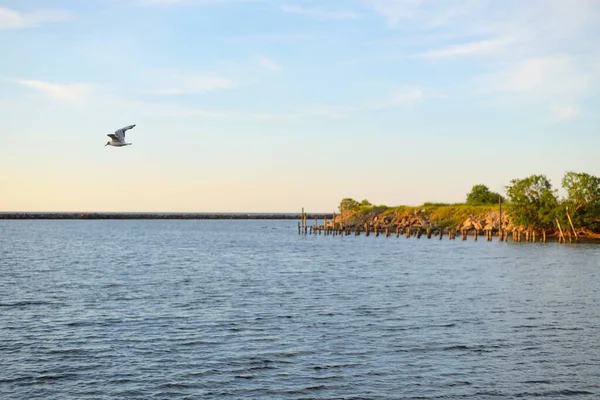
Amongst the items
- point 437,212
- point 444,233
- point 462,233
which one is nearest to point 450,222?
Answer: point 444,233

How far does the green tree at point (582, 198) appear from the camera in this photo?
80875 millimetres

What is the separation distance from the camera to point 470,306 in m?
29.8

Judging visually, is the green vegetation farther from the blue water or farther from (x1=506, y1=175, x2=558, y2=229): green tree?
the blue water

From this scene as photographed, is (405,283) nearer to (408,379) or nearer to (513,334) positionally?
(513,334)

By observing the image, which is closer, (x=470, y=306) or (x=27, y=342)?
(x=27, y=342)

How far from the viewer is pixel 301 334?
23.4 meters

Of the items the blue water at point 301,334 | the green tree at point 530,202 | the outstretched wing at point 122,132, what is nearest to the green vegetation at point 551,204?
the green tree at point 530,202

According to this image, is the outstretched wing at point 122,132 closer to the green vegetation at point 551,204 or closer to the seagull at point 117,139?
the seagull at point 117,139

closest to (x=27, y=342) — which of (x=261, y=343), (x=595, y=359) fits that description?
(x=261, y=343)

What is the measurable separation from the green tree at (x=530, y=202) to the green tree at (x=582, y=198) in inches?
118

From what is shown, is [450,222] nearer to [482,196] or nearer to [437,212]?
[437,212]

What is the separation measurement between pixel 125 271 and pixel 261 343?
27.6 metres

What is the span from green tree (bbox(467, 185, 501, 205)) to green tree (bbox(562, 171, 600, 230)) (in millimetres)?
58858

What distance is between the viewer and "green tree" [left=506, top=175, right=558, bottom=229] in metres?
85.4
